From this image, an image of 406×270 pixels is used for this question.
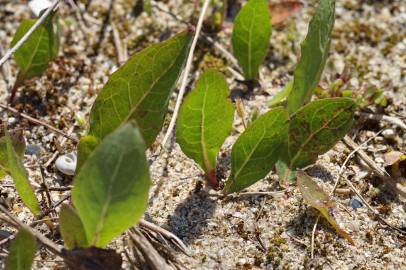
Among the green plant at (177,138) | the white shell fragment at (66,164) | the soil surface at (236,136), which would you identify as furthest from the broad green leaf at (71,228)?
the white shell fragment at (66,164)

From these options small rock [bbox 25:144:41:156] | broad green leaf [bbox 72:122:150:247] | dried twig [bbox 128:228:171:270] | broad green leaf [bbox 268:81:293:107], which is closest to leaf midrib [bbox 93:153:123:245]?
broad green leaf [bbox 72:122:150:247]

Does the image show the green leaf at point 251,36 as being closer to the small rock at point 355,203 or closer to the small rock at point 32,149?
the small rock at point 355,203

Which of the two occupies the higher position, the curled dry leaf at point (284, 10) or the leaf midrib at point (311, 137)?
the curled dry leaf at point (284, 10)

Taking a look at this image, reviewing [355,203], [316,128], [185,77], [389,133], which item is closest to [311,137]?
[316,128]

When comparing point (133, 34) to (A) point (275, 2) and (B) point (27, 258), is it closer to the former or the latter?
(A) point (275, 2)

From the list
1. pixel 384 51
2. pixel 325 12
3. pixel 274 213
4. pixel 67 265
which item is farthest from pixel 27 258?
pixel 384 51

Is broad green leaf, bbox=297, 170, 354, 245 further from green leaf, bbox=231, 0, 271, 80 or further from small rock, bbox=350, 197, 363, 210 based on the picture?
green leaf, bbox=231, 0, 271, 80

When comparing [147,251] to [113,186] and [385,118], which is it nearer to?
[113,186]
